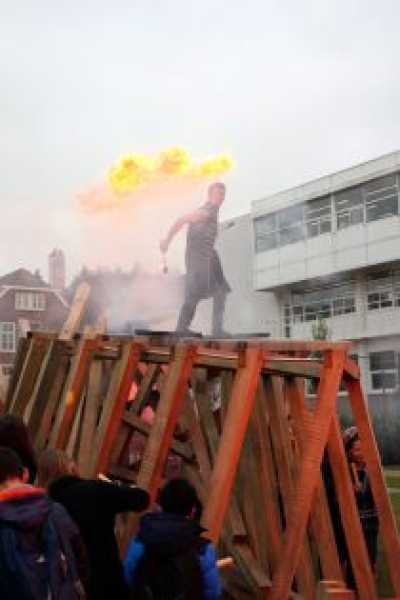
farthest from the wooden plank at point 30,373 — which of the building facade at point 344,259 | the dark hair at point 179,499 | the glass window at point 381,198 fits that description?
the glass window at point 381,198

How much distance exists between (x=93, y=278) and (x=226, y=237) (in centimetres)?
1924

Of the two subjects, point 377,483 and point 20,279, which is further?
point 20,279

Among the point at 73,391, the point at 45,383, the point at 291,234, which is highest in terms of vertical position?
the point at 291,234

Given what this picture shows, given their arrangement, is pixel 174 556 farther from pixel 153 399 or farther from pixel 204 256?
pixel 204 256

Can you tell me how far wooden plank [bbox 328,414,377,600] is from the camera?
23.2 ft

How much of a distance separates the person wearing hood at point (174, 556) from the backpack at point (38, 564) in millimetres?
747

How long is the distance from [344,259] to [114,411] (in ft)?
94.3

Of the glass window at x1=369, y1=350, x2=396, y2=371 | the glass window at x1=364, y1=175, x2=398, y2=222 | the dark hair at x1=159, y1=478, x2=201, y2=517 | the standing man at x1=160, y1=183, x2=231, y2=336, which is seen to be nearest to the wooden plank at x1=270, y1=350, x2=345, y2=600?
the dark hair at x1=159, y1=478, x2=201, y2=517

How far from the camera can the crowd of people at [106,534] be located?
12.9 ft

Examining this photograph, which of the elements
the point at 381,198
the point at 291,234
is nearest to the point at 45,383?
the point at 381,198

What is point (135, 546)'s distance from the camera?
4758 millimetres

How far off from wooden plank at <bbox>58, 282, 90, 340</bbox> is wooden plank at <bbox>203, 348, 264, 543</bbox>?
326 centimetres

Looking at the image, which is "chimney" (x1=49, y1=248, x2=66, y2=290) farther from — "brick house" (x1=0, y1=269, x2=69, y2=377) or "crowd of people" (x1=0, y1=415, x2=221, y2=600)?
"crowd of people" (x1=0, y1=415, x2=221, y2=600)

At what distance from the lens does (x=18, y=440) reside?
5297 millimetres
